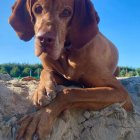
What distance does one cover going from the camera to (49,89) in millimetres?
2977

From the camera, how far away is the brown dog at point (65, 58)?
2.81 m

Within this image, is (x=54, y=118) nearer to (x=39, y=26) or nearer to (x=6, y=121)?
(x=6, y=121)

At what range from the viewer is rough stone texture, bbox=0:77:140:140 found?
2758mm

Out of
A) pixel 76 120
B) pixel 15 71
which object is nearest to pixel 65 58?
pixel 76 120

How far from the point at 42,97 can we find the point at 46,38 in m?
0.48

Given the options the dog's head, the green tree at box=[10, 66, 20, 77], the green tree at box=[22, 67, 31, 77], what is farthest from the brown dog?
the green tree at box=[10, 66, 20, 77]

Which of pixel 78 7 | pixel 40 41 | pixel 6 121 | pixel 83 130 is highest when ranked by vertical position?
pixel 78 7

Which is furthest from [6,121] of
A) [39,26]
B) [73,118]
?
[39,26]

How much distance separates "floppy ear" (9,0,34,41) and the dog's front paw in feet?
1.82

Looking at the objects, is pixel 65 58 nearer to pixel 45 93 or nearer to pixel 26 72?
pixel 45 93

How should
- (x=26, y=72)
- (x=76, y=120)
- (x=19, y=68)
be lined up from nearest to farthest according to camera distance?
1. (x=76, y=120)
2. (x=26, y=72)
3. (x=19, y=68)

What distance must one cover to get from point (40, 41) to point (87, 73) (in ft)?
2.05

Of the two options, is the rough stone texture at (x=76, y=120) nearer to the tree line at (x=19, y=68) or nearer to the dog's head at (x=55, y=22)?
the dog's head at (x=55, y=22)

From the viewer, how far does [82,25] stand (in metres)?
3.09
